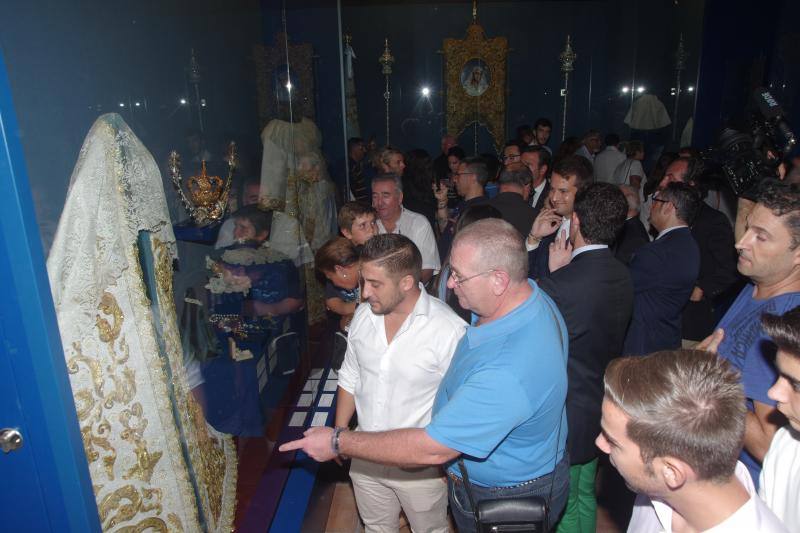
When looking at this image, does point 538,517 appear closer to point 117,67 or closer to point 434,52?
point 117,67

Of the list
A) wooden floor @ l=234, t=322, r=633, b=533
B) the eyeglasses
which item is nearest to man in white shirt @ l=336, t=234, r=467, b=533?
the eyeglasses

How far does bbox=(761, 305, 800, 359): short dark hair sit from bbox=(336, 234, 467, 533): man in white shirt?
1.18m

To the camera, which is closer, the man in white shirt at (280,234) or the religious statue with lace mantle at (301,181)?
the man in white shirt at (280,234)

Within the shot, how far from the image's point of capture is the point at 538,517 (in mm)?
2039

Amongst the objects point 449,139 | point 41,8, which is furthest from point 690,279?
point 449,139

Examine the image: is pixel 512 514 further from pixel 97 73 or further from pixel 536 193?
pixel 536 193

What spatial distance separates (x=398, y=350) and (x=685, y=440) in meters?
1.32

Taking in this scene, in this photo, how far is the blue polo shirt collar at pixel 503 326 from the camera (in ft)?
6.40

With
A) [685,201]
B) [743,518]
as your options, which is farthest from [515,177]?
[743,518]

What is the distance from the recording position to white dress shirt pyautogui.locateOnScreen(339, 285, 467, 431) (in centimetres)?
241

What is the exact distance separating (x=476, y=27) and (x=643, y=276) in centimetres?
765

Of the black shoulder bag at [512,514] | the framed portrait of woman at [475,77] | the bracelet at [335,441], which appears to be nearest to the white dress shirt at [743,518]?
the black shoulder bag at [512,514]

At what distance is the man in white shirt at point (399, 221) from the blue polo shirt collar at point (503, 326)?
2.32 metres

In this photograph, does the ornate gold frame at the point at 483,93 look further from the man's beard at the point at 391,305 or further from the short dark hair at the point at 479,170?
the man's beard at the point at 391,305
